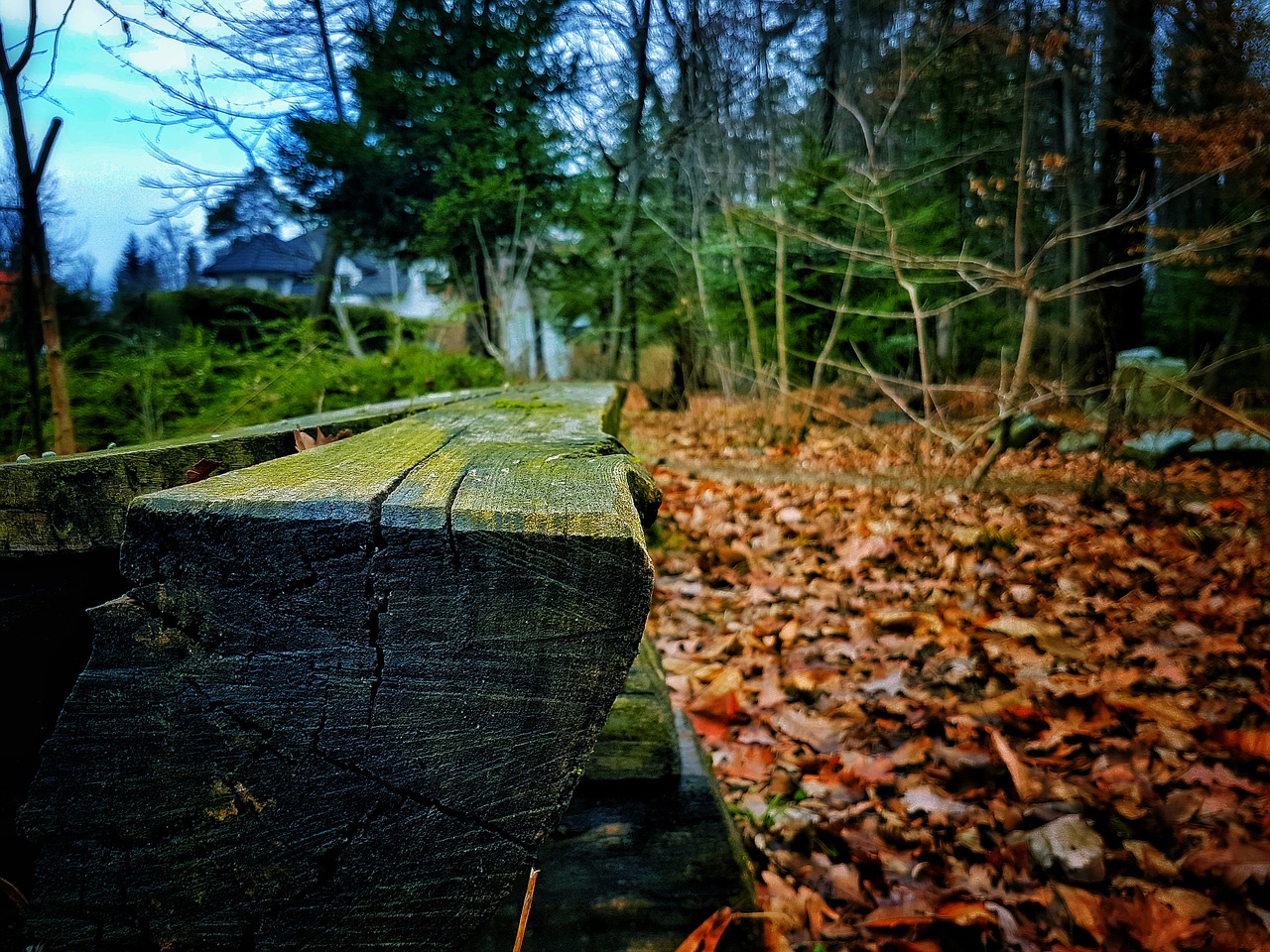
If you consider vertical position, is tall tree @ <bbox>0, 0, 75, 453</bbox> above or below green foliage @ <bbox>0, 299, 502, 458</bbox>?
above

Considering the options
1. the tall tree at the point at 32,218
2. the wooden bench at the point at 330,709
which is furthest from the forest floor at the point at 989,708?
the tall tree at the point at 32,218

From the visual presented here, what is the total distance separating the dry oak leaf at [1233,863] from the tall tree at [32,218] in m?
3.53

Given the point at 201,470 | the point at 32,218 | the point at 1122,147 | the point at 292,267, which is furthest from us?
the point at 1122,147

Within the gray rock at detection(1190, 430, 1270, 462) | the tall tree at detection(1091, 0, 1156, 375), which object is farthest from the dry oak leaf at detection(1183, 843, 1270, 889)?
the tall tree at detection(1091, 0, 1156, 375)

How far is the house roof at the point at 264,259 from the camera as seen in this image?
485cm

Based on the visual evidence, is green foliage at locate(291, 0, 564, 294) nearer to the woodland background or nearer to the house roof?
the woodland background

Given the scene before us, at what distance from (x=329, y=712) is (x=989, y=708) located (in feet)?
7.00

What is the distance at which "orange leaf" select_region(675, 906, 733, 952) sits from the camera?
106 cm

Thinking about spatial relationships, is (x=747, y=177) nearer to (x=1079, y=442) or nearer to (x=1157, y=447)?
(x=1079, y=442)

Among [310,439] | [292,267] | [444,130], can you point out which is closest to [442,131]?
[444,130]

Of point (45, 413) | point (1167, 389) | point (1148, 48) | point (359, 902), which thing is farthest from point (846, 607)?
point (1148, 48)

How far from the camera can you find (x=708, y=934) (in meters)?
1.08

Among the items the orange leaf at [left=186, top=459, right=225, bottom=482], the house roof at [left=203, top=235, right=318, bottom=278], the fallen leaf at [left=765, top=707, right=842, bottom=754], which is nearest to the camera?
the orange leaf at [left=186, top=459, right=225, bottom=482]

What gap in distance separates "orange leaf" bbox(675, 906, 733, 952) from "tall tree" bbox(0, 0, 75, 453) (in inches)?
103
